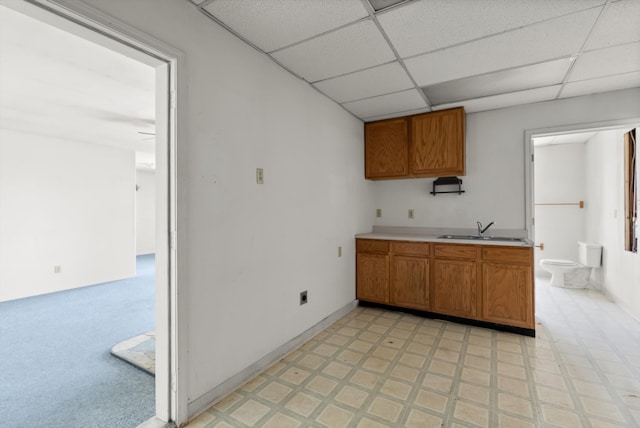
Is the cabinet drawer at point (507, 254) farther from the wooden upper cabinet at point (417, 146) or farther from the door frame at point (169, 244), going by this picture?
the door frame at point (169, 244)

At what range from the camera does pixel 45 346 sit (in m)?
2.60

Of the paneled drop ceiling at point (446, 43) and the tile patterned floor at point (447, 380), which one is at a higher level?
the paneled drop ceiling at point (446, 43)

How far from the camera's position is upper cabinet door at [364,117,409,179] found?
3695mm

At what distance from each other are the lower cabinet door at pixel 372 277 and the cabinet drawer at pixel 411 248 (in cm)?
Answer: 16

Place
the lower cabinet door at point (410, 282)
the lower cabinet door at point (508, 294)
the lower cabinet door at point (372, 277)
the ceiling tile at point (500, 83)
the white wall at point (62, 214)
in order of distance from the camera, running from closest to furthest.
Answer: the ceiling tile at point (500, 83), the lower cabinet door at point (508, 294), the lower cabinet door at point (410, 282), the lower cabinet door at point (372, 277), the white wall at point (62, 214)

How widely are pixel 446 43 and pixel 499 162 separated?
1.96m

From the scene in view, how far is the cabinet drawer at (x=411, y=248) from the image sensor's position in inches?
131

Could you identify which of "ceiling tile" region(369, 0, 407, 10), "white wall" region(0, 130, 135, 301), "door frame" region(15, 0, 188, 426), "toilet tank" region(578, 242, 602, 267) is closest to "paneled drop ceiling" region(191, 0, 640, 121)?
"ceiling tile" region(369, 0, 407, 10)

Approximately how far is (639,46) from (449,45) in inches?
55.5

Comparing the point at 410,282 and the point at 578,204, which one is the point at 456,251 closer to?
the point at 410,282

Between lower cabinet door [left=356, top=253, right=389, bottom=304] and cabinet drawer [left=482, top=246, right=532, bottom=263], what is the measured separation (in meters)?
1.07

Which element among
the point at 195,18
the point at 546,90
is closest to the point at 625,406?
the point at 546,90

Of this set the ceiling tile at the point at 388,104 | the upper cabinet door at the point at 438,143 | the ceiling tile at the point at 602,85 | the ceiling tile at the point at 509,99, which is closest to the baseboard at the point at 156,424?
the ceiling tile at the point at 388,104

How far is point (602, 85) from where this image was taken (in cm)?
282
